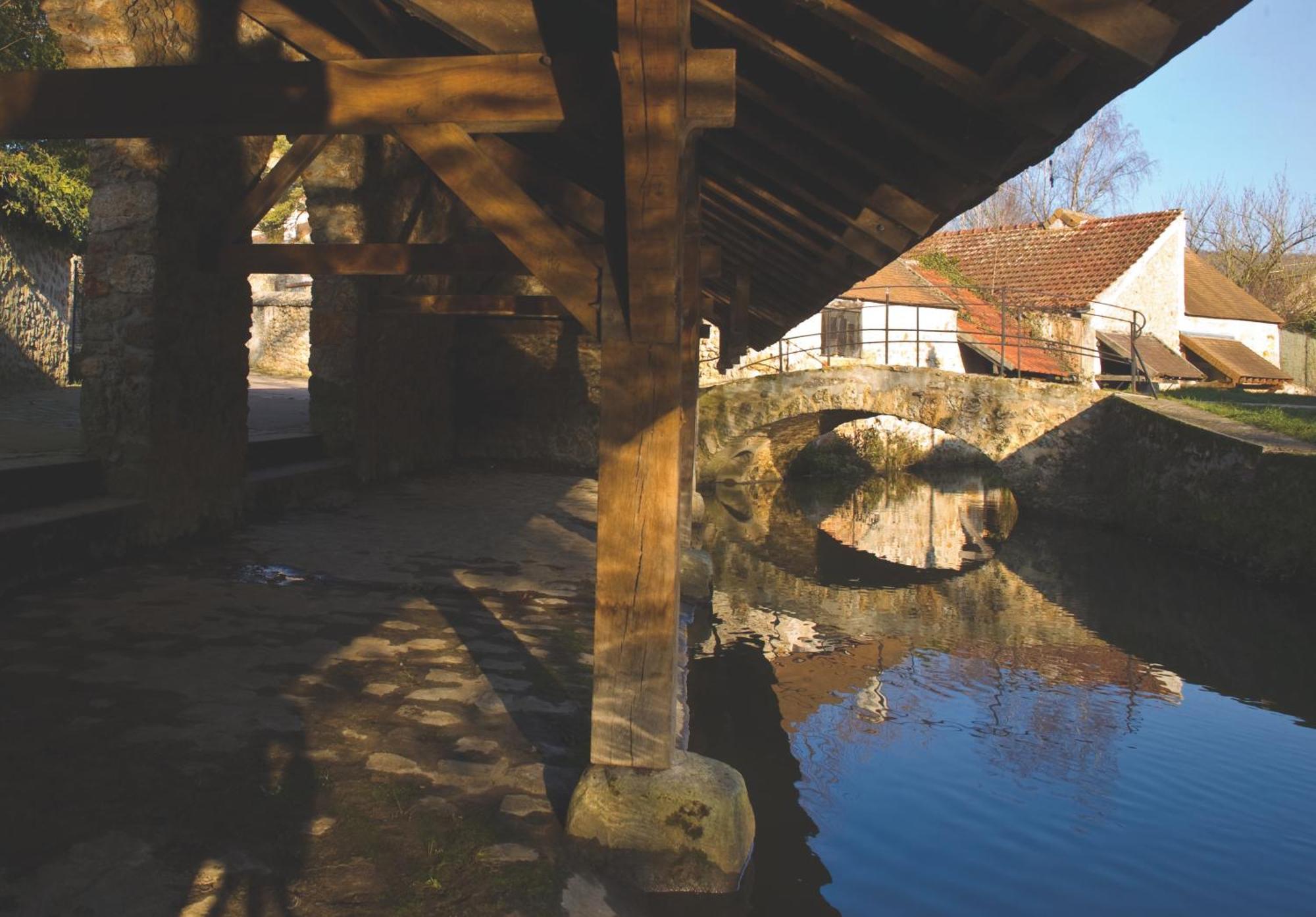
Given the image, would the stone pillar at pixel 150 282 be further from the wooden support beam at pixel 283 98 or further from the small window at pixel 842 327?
the small window at pixel 842 327

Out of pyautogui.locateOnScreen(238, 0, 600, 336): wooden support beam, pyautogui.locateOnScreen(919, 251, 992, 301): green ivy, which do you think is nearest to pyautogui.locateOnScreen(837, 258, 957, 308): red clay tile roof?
pyautogui.locateOnScreen(919, 251, 992, 301): green ivy

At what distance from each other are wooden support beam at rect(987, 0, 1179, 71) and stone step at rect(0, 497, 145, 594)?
13.9 feet

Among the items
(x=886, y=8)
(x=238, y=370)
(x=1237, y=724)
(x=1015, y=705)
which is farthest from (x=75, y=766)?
(x=1237, y=724)

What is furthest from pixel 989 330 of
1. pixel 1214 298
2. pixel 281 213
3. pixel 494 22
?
pixel 494 22

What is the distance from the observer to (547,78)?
2.37 metres

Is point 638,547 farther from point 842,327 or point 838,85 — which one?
point 842,327

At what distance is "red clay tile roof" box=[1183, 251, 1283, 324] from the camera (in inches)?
930

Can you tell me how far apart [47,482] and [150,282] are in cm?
108

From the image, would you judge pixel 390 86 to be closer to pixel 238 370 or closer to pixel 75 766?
pixel 75 766

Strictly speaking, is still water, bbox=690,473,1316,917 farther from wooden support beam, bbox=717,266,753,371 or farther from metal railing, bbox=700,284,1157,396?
metal railing, bbox=700,284,1157,396

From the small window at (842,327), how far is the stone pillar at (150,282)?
47.1ft

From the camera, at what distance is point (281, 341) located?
1570 centimetres

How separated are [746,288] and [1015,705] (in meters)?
3.57

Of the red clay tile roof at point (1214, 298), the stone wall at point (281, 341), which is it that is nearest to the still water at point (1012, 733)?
the stone wall at point (281, 341)
